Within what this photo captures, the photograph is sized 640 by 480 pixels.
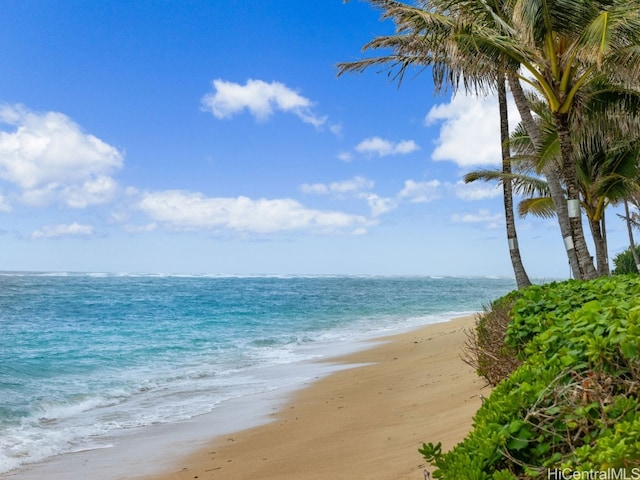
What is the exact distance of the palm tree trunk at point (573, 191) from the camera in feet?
33.2

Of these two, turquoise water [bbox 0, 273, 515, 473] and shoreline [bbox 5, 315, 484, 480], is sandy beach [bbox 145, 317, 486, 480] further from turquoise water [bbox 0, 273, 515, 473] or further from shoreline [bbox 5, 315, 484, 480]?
turquoise water [bbox 0, 273, 515, 473]

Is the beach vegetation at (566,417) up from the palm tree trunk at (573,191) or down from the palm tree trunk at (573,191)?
down

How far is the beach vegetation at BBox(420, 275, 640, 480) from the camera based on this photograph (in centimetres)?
194

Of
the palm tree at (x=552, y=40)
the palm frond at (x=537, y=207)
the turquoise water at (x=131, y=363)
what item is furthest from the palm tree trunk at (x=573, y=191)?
the palm frond at (x=537, y=207)

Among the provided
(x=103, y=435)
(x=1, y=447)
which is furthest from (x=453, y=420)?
(x=1, y=447)

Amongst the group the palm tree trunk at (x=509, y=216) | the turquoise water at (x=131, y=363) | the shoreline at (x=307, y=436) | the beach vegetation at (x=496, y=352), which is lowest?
the turquoise water at (x=131, y=363)

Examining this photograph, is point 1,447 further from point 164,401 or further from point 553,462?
point 553,462

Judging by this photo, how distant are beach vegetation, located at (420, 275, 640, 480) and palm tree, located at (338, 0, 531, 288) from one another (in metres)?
8.35

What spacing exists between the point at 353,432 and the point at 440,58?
9.51 meters

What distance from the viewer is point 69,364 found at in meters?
15.9

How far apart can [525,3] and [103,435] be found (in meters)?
9.87

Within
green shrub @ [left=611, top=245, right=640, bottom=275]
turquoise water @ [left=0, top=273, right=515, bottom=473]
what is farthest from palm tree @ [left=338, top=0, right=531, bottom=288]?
Result: green shrub @ [left=611, top=245, right=640, bottom=275]

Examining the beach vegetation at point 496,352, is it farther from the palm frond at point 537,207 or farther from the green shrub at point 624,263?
the green shrub at point 624,263

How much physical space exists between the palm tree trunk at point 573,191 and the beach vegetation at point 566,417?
8216mm
